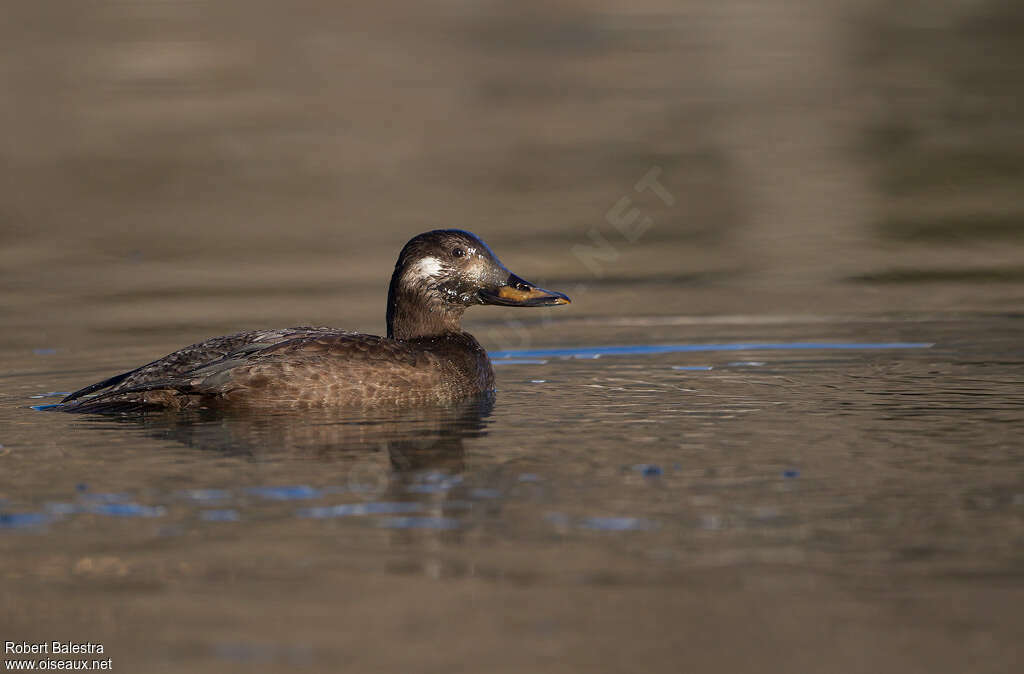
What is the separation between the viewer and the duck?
27.7ft

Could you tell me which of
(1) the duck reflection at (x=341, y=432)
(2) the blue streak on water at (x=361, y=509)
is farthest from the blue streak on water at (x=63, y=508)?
(1) the duck reflection at (x=341, y=432)

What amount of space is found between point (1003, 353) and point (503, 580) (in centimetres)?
506

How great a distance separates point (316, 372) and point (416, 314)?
1.06 m

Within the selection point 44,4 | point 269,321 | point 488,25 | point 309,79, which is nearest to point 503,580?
point 269,321

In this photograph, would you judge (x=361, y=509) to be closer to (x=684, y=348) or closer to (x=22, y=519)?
(x=22, y=519)

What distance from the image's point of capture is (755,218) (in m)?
16.0

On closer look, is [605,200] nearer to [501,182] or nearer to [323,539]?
[501,182]

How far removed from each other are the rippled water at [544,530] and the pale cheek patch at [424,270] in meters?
1.01

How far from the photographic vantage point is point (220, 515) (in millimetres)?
6137

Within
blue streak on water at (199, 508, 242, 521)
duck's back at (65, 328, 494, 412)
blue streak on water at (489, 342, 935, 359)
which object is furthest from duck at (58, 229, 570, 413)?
blue streak on water at (199, 508, 242, 521)

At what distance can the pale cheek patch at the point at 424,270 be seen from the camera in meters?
9.27

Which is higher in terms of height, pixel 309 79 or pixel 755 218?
pixel 309 79
